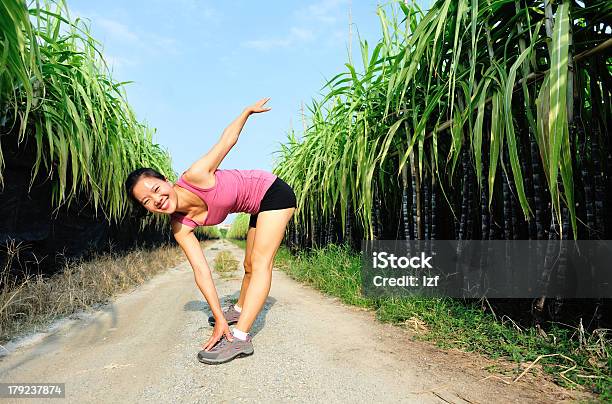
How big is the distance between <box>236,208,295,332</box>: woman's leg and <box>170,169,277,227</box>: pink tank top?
11 cm

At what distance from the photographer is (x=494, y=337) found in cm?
197

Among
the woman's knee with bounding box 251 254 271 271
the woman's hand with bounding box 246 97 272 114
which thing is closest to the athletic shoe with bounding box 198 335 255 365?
the woman's knee with bounding box 251 254 271 271

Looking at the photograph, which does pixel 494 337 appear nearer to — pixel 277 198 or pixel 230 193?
pixel 277 198

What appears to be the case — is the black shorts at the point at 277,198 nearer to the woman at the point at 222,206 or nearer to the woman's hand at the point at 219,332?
the woman at the point at 222,206

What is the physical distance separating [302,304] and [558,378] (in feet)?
6.59

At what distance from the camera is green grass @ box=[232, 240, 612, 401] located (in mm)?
1523

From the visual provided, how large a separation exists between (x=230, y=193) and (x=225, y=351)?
784 millimetres

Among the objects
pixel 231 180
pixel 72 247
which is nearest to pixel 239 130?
pixel 231 180

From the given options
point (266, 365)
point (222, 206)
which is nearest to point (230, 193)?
point (222, 206)

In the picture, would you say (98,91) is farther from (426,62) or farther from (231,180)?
(426,62)

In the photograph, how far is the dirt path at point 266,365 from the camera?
1.50 meters

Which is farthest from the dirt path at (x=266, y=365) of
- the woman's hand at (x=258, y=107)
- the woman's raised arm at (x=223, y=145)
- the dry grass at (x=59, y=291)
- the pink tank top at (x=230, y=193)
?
the woman's hand at (x=258, y=107)

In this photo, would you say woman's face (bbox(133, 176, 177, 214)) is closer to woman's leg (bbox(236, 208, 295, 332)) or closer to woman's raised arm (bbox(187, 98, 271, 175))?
woman's raised arm (bbox(187, 98, 271, 175))

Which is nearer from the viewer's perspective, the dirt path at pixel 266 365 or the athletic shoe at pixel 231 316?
the dirt path at pixel 266 365
